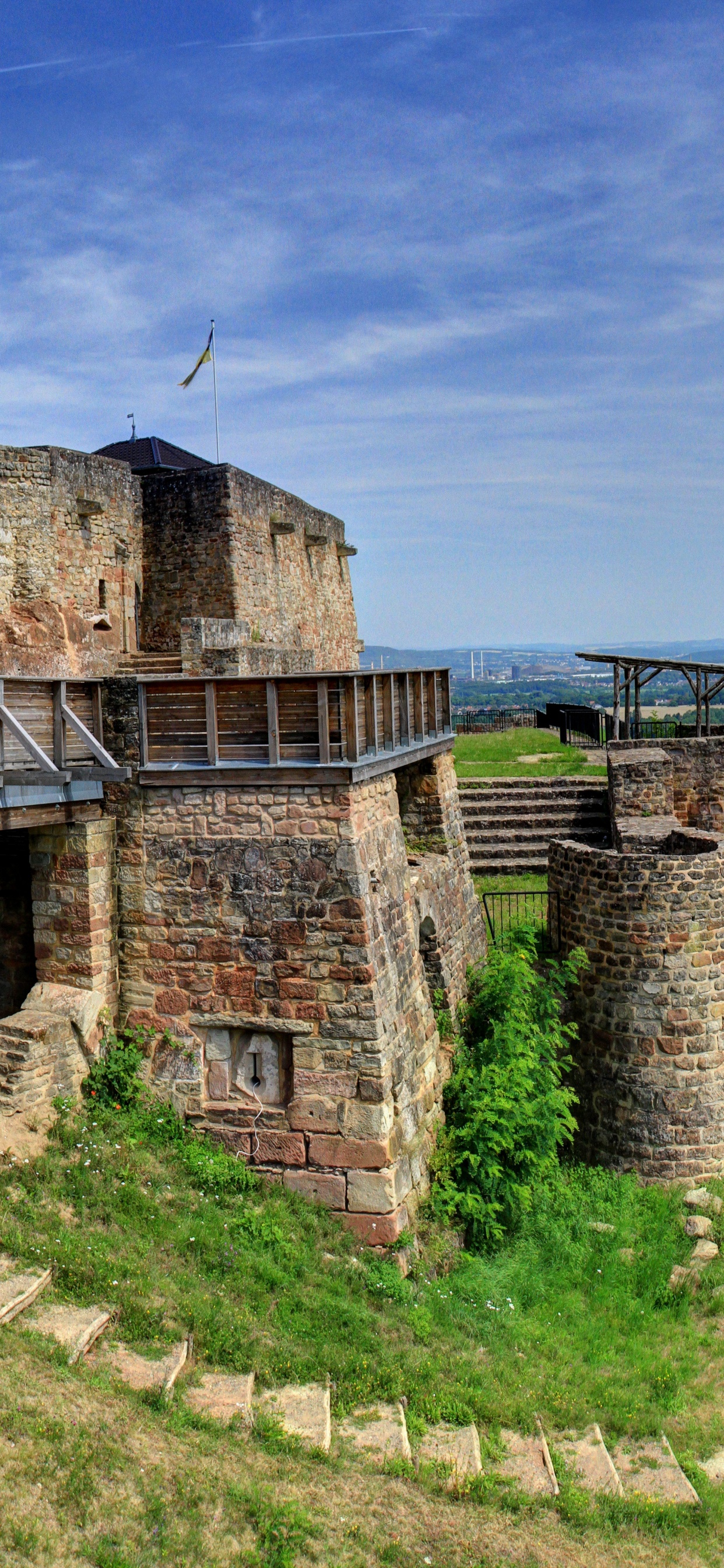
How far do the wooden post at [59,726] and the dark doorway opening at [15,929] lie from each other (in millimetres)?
1379

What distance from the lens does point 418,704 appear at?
12.7m

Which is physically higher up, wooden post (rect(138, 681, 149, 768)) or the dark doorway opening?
wooden post (rect(138, 681, 149, 768))

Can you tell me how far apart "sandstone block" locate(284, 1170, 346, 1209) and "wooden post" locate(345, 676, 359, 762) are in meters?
3.45

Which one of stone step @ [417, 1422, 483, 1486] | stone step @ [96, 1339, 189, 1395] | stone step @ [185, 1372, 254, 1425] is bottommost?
stone step @ [417, 1422, 483, 1486]

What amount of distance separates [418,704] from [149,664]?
4.68m

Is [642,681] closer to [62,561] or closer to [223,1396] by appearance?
[62,561]

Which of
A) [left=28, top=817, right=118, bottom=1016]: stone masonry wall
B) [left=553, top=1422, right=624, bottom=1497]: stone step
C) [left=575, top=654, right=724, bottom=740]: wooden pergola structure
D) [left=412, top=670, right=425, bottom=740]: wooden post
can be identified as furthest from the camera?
[left=575, top=654, right=724, bottom=740]: wooden pergola structure

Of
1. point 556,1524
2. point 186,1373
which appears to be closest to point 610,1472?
point 556,1524

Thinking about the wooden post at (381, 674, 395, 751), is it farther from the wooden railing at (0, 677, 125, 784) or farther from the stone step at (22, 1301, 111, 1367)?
the stone step at (22, 1301, 111, 1367)

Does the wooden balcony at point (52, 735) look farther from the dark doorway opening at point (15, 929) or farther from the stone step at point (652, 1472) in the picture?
the stone step at point (652, 1472)

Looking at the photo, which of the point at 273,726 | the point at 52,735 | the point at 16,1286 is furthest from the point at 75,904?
the point at 16,1286

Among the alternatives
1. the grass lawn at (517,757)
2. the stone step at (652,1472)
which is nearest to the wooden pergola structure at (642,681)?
the grass lawn at (517,757)

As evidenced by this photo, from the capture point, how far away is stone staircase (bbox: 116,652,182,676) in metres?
14.7

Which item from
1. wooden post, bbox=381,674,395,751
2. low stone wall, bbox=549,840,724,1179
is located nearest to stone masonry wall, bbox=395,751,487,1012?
wooden post, bbox=381,674,395,751
